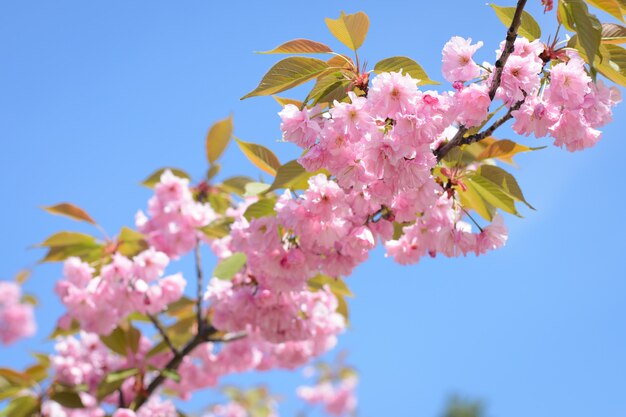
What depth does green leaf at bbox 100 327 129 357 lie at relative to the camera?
12.9 feet

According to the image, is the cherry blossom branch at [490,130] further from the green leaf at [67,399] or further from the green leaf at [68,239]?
the green leaf at [67,399]

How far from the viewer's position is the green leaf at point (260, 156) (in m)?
2.96

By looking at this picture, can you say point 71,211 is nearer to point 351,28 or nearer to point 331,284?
point 331,284

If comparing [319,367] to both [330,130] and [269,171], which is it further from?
[330,130]

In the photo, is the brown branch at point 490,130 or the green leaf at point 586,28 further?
the brown branch at point 490,130

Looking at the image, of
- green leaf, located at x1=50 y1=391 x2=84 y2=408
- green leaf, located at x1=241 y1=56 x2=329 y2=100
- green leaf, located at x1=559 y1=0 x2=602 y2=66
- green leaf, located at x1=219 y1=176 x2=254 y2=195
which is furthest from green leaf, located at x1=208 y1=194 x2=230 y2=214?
green leaf, located at x1=559 y1=0 x2=602 y2=66

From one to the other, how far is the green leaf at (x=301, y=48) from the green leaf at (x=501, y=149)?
89 centimetres

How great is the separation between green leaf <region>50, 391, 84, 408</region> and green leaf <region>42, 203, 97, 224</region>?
1.12 meters

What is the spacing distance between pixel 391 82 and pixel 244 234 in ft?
3.95

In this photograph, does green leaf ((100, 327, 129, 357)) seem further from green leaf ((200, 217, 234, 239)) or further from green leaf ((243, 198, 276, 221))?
green leaf ((243, 198, 276, 221))

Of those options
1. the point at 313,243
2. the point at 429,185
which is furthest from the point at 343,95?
the point at 313,243

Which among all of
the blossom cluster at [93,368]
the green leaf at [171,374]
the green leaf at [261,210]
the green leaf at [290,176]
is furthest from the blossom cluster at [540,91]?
the blossom cluster at [93,368]

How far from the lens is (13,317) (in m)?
9.18

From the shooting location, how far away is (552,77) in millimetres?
1951
